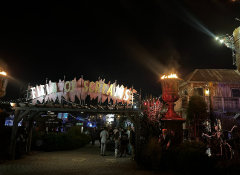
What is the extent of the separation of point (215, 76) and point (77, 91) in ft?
54.5

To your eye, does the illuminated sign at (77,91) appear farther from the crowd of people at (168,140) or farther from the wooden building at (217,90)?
the wooden building at (217,90)

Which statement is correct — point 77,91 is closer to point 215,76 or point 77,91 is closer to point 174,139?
point 174,139

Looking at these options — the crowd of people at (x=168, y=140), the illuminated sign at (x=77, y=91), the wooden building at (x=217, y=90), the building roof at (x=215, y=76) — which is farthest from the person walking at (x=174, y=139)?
the building roof at (x=215, y=76)

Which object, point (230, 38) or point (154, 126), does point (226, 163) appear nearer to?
point (154, 126)

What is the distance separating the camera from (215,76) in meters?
21.2

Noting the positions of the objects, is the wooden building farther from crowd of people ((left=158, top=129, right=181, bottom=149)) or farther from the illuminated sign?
crowd of people ((left=158, top=129, right=181, bottom=149))

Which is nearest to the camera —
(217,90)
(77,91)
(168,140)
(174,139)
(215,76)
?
(168,140)

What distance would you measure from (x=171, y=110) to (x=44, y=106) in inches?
307

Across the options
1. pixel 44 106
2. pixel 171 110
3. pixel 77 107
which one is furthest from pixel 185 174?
pixel 44 106

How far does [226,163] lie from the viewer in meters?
6.25

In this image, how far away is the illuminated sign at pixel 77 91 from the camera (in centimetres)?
1325

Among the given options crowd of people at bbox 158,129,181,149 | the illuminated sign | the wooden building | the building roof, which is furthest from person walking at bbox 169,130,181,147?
the building roof

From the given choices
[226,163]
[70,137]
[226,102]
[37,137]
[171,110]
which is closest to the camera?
[226,163]

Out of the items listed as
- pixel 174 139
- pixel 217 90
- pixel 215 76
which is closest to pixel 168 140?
pixel 174 139
